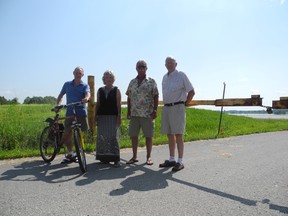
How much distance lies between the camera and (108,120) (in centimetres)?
627

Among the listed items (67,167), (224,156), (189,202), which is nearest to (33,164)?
(67,167)

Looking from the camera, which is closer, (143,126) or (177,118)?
(177,118)

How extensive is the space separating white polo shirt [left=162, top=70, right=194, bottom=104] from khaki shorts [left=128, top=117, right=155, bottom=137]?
2.00 ft

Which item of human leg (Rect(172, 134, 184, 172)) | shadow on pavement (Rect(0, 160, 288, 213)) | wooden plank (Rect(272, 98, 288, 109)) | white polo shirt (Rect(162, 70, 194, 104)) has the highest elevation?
white polo shirt (Rect(162, 70, 194, 104))

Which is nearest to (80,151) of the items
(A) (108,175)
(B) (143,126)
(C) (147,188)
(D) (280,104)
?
(A) (108,175)

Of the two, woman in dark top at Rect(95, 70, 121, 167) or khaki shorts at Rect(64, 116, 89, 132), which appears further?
khaki shorts at Rect(64, 116, 89, 132)

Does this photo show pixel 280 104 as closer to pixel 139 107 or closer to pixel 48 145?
pixel 139 107

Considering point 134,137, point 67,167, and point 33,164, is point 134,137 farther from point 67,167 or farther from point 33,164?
point 33,164

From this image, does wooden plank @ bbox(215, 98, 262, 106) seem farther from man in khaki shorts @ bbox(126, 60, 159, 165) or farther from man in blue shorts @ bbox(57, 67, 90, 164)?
man in blue shorts @ bbox(57, 67, 90, 164)

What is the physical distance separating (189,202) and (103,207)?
1106 millimetres

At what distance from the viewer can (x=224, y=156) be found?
741cm

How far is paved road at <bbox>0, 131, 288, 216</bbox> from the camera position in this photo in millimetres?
3666

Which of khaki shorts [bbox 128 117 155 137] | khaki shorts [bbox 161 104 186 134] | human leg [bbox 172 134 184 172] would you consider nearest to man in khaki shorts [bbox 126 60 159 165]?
khaki shorts [bbox 128 117 155 137]

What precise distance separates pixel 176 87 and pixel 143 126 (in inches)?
44.7
